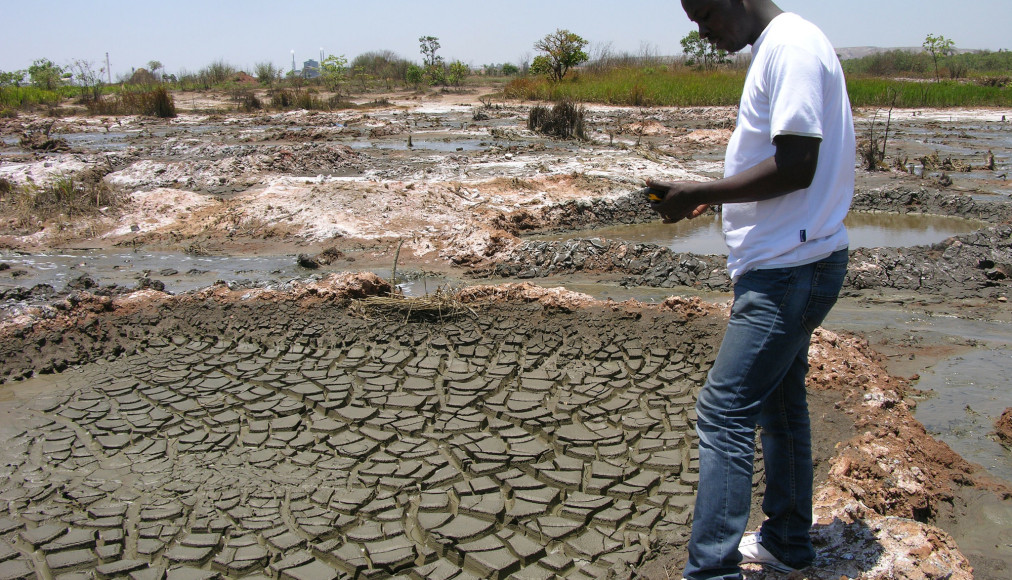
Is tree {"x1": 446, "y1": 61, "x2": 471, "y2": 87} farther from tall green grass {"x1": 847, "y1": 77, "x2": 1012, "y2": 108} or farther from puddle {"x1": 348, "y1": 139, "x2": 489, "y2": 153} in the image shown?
puddle {"x1": 348, "y1": 139, "x2": 489, "y2": 153}

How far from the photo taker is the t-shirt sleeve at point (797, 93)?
5.70ft

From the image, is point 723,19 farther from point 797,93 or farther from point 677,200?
point 677,200

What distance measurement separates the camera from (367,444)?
3623 mm

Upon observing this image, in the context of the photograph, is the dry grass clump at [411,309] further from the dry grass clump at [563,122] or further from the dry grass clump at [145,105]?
the dry grass clump at [145,105]

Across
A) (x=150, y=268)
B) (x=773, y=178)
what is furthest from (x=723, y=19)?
(x=150, y=268)

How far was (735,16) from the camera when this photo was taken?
199cm

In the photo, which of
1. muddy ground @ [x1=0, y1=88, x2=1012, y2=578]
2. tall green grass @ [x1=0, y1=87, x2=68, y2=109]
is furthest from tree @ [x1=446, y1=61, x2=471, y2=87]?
muddy ground @ [x1=0, y1=88, x2=1012, y2=578]

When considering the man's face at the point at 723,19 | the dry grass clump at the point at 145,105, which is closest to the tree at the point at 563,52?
the dry grass clump at the point at 145,105

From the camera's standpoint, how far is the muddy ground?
286cm

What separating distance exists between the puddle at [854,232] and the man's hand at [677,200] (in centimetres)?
636

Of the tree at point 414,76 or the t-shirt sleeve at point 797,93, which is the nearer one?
the t-shirt sleeve at point 797,93

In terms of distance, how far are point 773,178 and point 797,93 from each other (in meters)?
0.23

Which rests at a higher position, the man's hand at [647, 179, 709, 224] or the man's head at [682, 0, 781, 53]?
the man's head at [682, 0, 781, 53]

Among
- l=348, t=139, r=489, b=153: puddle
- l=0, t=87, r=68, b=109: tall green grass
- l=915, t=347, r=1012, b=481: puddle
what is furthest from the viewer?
l=0, t=87, r=68, b=109: tall green grass
